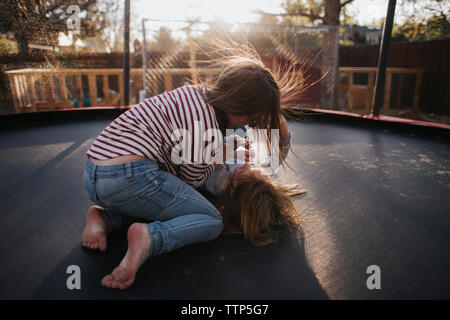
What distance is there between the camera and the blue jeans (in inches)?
29.6

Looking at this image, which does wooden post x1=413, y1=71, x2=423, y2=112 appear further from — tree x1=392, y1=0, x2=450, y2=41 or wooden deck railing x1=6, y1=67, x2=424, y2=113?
tree x1=392, y1=0, x2=450, y2=41

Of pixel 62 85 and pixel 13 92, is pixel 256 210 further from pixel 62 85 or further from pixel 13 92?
pixel 62 85

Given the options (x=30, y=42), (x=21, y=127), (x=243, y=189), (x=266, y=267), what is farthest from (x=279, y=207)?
(x=30, y=42)

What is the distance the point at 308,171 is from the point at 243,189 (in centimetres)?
52

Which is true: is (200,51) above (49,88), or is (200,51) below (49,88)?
above

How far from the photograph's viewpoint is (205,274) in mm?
695

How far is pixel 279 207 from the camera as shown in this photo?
96 centimetres

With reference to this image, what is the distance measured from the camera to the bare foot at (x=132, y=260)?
0.64 meters

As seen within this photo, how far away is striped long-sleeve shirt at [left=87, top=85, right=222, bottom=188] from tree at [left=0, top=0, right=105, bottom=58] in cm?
188

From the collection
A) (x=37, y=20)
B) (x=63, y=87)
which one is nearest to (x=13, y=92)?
(x=37, y=20)

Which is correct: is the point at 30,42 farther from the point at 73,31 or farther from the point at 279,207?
the point at 279,207

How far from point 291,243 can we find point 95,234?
1.61 ft

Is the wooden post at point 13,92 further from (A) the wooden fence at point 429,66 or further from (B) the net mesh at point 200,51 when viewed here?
(A) the wooden fence at point 429,66

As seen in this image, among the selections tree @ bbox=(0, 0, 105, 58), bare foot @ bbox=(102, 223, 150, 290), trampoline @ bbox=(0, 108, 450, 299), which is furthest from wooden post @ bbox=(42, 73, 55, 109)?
bare foot @ bbox=(102, 223, 150, 290)
